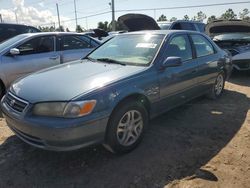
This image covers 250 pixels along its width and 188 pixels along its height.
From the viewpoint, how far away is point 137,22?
1004cm

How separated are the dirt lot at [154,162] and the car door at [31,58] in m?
1.50

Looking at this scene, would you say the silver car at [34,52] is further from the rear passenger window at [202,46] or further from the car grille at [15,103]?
the rear passenger window at [202,46]

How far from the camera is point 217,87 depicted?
6.08 meters

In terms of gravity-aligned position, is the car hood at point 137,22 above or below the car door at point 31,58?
above

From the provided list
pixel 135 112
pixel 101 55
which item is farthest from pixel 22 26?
pixel 135 112

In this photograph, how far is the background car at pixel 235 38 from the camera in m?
8.07

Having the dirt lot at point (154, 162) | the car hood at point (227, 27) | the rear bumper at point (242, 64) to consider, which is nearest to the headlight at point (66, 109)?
the dirt lot at point (154, 162)

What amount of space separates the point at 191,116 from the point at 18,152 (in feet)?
9.37

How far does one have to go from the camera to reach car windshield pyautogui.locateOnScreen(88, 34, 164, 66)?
4.12 m

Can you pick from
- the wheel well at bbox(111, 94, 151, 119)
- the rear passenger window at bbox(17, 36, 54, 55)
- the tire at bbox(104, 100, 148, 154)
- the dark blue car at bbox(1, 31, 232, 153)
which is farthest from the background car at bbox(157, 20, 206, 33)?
the tire at bbox(104, 100, 148, 154)

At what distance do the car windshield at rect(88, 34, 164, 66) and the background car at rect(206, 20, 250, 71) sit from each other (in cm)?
452

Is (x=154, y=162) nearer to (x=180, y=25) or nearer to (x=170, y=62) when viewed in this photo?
(x=170, y=62)

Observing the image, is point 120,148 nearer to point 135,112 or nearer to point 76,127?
point 135,112

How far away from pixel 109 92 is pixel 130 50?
1.29 metres
